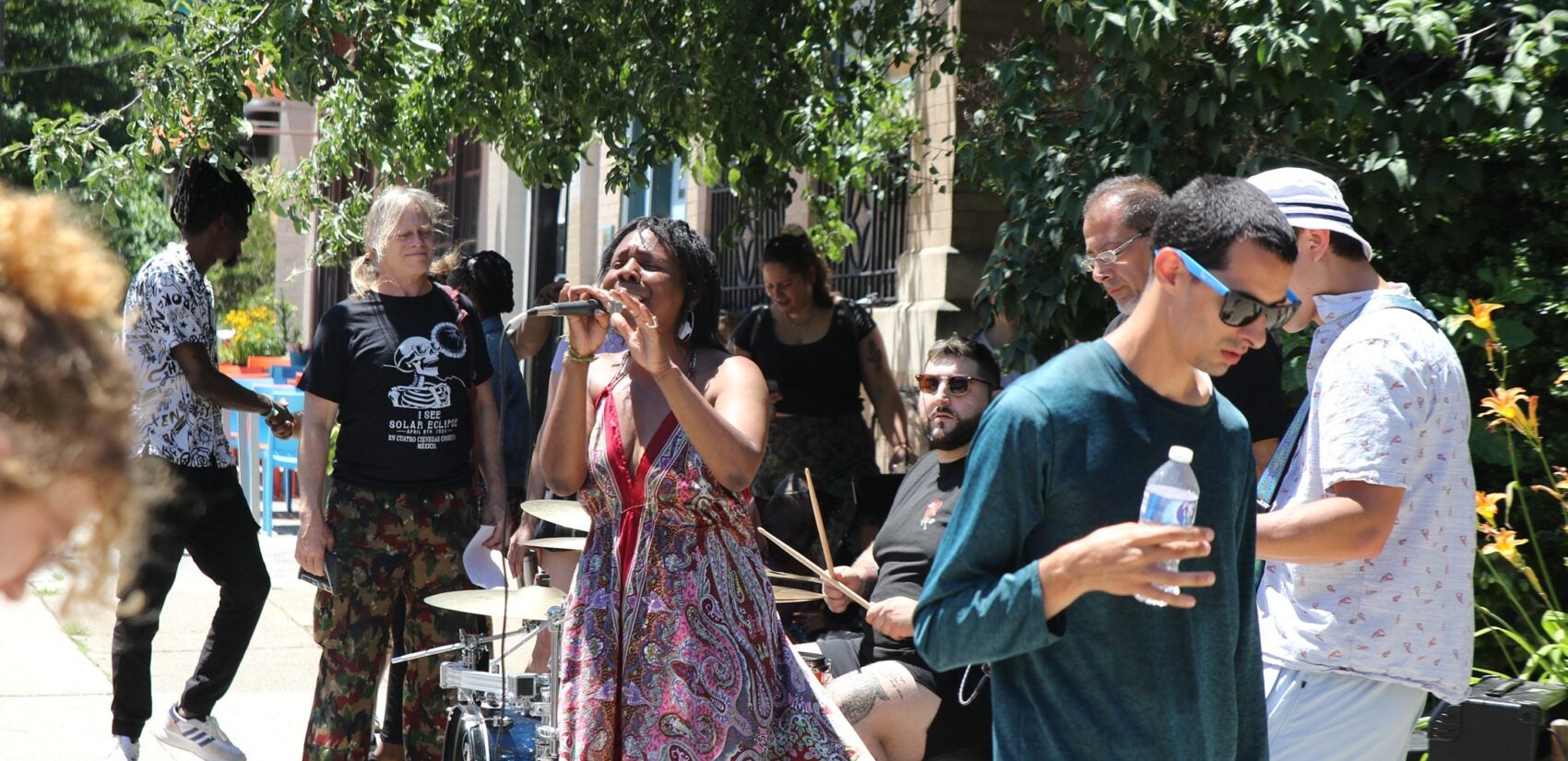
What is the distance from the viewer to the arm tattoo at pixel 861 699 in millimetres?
4590

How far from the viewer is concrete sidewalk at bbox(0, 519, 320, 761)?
6426mm

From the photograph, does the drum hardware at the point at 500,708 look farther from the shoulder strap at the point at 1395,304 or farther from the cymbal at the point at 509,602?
the shoulder strap at the point at 1395,304

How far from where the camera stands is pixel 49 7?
21.5m

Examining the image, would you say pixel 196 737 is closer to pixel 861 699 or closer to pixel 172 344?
pixel 172 344

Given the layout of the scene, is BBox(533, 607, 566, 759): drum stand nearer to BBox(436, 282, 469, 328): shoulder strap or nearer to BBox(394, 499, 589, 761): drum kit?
BBox(394, 499, 589, 761): drum kit

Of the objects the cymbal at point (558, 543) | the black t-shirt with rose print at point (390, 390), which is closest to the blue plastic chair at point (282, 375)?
the black t-shirt with rose print at point (390, 390)

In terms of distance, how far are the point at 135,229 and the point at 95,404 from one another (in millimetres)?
28858

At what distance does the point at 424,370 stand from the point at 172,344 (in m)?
0.94

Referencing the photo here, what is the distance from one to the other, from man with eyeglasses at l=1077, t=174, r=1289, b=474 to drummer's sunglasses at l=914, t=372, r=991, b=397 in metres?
1.21

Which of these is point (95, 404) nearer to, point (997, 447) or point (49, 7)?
point (997, 447)

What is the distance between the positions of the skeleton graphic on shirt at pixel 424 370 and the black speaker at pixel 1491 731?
327 centimetres

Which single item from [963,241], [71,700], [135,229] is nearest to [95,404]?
[71,700]

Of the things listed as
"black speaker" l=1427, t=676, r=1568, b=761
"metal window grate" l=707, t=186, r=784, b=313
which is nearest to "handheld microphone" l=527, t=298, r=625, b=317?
"black speaker" l=1427, t=676, r=1568, b=761

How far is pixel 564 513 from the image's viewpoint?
4559mm
